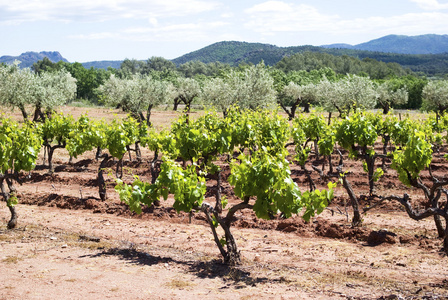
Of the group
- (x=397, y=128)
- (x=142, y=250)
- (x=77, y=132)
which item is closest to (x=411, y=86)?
(x=397, y=128)

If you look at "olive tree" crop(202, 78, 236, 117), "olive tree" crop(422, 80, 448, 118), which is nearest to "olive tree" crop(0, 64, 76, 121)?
"olive tree" crop(202, 78, 236, 117)

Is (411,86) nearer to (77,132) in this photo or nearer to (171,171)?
(77,132)

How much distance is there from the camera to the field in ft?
27.2

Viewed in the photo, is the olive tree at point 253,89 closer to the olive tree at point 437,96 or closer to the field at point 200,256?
the field at point 200,256

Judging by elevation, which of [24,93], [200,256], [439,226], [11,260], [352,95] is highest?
[24,93]

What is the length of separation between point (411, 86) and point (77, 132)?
72.2 metres

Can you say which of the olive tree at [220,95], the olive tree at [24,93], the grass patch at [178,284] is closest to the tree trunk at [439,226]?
the grass patch at [178,284]

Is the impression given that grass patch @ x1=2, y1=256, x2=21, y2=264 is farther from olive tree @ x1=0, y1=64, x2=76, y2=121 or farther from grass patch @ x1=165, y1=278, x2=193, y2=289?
olive tree @ x1=0, y1=64, x2=76, y2=121

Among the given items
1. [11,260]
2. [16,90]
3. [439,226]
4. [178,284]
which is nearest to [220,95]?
[16,90]

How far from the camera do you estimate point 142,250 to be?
1069 centimetres

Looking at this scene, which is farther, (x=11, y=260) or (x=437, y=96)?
(x=437, y=96)

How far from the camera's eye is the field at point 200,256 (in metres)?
8.28

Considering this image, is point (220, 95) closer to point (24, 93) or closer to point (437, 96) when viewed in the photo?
point (24, 93)

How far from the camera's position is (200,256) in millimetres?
10289
